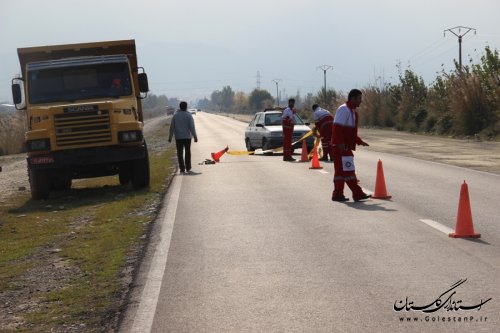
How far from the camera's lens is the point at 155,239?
1087cm

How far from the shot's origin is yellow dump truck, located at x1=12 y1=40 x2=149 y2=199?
54.4ft

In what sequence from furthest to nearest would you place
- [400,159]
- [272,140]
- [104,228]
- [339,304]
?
[272,140]
[400,159]
[104,228]
[339,304]

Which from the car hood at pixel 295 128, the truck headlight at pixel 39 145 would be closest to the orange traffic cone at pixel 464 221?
the truck headlight at pixel 39 145

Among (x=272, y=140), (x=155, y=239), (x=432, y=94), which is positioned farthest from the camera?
(x=432, y=94)

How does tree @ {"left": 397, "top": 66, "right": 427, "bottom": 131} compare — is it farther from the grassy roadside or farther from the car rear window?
the grassy roadside

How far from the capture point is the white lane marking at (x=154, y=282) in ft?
21.6

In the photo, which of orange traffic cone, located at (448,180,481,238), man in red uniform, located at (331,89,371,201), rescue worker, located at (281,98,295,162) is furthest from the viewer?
rescue worker, located at (281,98,295,162)

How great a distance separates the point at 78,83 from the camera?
17.5 m

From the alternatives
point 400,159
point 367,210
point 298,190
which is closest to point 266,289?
point 367,210

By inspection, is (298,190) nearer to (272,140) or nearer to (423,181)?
(423,181)

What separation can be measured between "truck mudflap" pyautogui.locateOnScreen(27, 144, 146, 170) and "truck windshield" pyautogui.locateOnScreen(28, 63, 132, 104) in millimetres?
1355

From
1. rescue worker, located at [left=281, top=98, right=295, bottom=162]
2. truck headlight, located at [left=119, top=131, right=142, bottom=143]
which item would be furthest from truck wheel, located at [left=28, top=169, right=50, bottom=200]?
rescue worker, located at [left=281, top=98, right=295, bottom=162]

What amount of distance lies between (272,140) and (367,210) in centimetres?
1605

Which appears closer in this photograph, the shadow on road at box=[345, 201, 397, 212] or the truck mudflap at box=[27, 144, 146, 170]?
the shadow on road at box=[345, 201, 397, 212]
